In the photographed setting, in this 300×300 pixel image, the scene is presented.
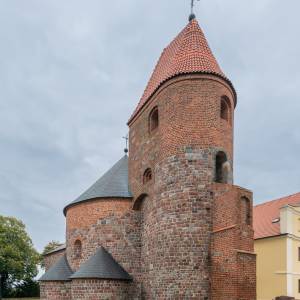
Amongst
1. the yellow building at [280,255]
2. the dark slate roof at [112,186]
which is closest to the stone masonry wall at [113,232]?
the dark slate roof at [112,186]

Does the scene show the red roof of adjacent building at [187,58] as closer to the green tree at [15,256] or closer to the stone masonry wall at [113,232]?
the stone masonry wall at [113,232]

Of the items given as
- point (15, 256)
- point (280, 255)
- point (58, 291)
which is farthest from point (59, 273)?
point (15, 256)

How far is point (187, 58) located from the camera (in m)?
17.0

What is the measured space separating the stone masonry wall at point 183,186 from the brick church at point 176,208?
0.04m

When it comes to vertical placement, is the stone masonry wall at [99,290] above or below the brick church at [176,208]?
below

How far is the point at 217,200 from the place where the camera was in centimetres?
1492

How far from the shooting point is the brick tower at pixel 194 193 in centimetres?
1392

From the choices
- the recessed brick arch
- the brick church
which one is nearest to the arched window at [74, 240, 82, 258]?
the brick church

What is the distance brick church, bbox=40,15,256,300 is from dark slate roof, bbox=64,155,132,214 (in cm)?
8

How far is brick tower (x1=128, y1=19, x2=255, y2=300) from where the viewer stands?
13.9 metres

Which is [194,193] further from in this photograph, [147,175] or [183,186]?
[147,175]

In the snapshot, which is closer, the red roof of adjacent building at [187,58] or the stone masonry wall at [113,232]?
the red roof of adjacent building at [187,58]

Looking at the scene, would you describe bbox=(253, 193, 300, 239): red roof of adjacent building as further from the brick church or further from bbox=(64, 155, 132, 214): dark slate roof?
the brick church

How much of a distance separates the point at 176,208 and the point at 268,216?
15.6 m
